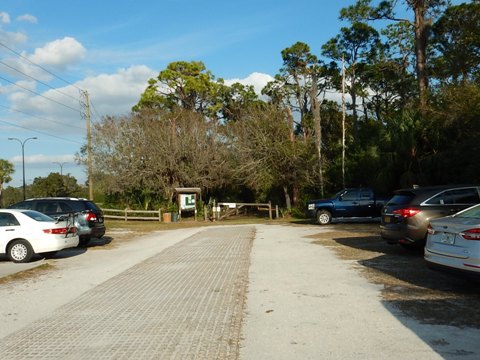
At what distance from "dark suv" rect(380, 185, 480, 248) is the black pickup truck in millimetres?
11436

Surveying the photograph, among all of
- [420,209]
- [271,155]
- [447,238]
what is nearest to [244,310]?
[447,238]

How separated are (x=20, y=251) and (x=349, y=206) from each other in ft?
50.8

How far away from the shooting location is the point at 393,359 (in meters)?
4.79

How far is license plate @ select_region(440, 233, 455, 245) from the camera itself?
297 inches

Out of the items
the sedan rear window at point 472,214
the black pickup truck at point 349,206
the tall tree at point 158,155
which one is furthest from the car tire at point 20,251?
the tall tree at point 158,155

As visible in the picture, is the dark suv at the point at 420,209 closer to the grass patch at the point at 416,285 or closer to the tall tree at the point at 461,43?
the grass patch at the point at 416,285

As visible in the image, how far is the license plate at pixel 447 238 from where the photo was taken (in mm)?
7531

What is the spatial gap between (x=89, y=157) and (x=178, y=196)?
8.48m

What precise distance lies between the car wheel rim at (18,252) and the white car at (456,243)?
10.4m

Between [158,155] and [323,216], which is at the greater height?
[158,155]

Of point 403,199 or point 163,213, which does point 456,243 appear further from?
point 163,213

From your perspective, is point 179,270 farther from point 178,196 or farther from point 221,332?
point 178,196

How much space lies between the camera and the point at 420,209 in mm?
11375

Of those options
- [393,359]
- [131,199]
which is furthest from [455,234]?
[131,199]
